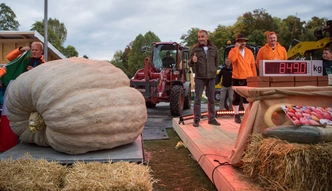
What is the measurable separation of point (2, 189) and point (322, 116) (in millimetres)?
2336

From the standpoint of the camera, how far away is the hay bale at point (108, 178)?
5.87 ft

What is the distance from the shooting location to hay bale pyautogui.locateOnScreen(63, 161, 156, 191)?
1.79m

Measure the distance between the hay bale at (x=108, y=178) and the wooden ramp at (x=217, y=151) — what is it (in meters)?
0.68

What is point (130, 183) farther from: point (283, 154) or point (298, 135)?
point (298, 135)

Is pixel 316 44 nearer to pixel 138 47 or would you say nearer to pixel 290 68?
pixel 290 68

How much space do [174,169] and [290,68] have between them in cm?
169

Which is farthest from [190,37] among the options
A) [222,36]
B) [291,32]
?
[291,32]

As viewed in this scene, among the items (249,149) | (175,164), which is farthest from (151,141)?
(249,149)

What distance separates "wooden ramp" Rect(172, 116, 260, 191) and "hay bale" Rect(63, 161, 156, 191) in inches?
26.7

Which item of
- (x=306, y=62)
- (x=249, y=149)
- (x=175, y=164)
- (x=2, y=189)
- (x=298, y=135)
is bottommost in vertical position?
(x=175, y=164)

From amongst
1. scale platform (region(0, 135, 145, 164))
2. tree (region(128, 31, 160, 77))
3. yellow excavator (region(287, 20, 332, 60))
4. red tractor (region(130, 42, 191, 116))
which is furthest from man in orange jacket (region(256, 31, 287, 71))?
tree (region(128, 31, 160, 77))

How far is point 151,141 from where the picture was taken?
4.77 metres

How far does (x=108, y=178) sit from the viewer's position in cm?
186

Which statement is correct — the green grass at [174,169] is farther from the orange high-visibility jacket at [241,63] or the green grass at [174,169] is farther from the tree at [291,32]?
the tree at [291,32]
